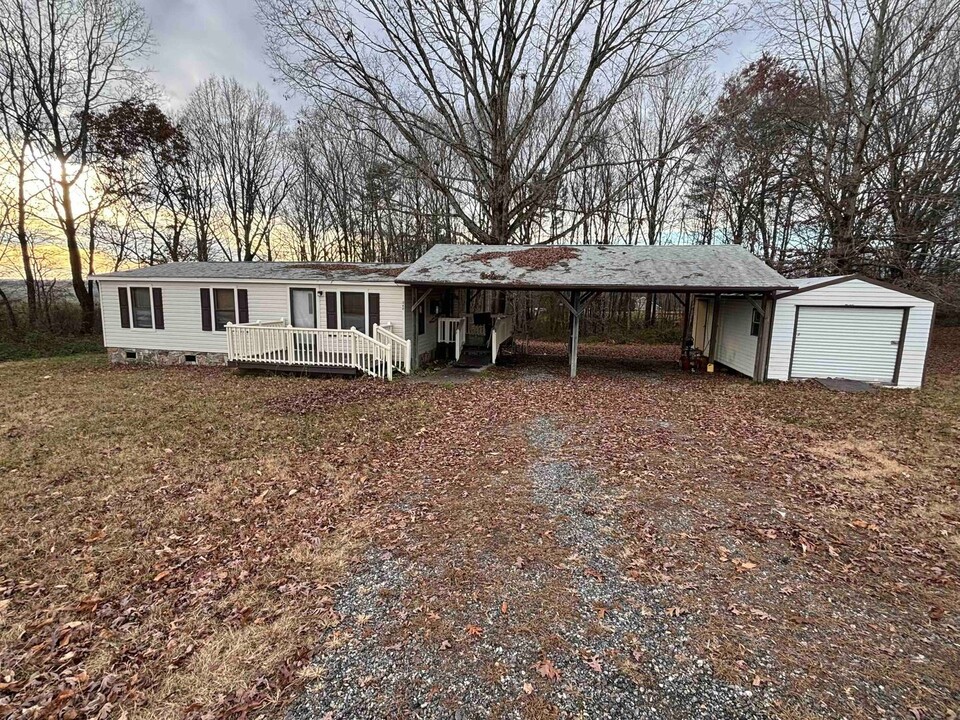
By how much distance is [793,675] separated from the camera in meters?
2.50

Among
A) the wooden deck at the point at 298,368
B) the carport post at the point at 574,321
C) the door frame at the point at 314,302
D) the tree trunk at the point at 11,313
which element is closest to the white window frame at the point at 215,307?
the door frame at the point at 314,302

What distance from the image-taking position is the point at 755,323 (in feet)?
38.0

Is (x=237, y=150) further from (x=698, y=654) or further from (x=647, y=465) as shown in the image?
(x=698, y=654)

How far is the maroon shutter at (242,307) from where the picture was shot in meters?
12.7

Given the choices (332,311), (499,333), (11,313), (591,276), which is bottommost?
(499,333)

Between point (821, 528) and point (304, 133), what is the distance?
28.0m

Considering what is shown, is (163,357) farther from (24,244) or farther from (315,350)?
(24,244)

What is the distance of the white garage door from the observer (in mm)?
10383

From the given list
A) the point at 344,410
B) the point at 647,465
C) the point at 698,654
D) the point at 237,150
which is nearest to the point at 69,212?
the point at 237,150

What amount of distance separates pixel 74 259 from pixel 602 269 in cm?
2094

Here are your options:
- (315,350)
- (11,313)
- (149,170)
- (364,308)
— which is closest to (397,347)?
(364,308)

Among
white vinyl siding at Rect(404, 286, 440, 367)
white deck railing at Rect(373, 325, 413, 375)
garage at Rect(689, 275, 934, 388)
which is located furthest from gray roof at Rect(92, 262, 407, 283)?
garage at Rect(689, 275, 934, 388)

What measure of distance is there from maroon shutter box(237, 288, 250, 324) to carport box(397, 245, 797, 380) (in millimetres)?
4778

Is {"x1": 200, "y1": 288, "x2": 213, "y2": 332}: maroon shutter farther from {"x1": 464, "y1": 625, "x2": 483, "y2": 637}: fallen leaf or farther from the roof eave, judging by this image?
{"x1": 464, "y1": 625, "x2": 483, "y2": 637}: fallen leaf
